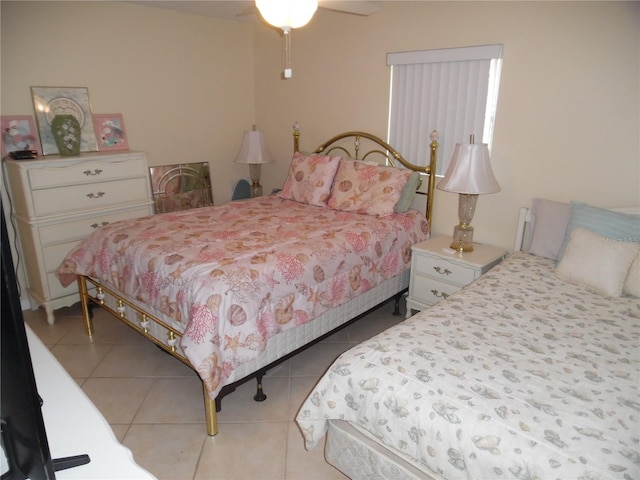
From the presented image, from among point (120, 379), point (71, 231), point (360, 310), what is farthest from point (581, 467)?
point (71, 231)

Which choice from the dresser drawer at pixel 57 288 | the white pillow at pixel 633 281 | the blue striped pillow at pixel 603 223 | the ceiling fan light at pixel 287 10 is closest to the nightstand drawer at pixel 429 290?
the blue striped pillow at pixel 603 223

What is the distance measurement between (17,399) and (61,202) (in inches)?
104

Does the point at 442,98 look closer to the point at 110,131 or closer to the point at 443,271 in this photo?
the point at 443,271

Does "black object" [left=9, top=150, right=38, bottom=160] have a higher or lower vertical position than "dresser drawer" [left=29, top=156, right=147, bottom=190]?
higher

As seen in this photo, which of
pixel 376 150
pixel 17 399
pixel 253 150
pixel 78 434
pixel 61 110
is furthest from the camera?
pixel 253 150

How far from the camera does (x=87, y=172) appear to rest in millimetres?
3104

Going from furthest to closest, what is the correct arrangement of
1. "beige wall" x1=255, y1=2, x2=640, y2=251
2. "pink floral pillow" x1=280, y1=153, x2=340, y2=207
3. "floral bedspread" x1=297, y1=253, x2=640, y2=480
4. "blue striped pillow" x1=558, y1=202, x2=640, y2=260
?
"pink floral pillow" x1=280, y1=153, x2=340, y2=207 → "beige wall" x1=255, y1=2, x2=640, y2=251 → "blue striped pillow" x1=558, y1=202, x2=640, y2=260 → "floral bedspread" x1=297, y1=253, x2=640, y2=480

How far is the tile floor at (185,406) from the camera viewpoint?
196 cm

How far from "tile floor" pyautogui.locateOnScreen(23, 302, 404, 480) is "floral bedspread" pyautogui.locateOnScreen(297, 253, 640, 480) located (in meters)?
0.41

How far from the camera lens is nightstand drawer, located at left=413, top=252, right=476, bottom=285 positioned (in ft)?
9.11

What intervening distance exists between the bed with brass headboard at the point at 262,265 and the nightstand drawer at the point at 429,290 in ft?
0.46

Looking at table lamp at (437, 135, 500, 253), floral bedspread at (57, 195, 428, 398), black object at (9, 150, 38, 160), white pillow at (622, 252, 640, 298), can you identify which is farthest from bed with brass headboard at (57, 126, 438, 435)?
white pillow at (622, 252, 640, 298)

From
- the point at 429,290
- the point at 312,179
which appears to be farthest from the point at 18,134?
the point at 429,290

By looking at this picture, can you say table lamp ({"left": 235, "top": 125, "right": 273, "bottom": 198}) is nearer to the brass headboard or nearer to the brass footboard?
the brass headboard
